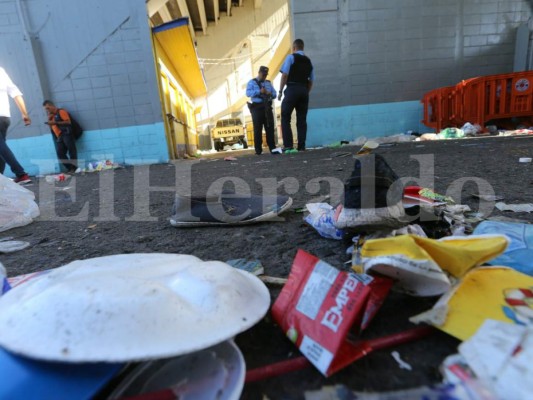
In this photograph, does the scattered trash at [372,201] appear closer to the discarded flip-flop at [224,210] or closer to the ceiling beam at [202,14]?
the discarded flip-flop at [224,210]

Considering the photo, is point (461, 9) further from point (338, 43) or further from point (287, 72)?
point (287, 72)

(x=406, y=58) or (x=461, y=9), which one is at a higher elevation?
(x=461, y=9)

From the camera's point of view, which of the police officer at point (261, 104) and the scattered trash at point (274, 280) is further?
the police officer at point (261, 104)

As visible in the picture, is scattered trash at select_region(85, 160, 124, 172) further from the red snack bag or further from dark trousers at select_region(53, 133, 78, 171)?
the red snack bag

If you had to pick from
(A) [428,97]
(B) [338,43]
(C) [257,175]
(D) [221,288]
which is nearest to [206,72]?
(B) [338,43]

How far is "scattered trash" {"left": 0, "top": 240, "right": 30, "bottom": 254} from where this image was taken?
51.1 inches

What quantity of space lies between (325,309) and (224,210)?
969 mm

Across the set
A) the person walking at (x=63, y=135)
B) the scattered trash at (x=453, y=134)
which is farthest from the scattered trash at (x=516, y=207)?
the person walking at (x=63, y=135)

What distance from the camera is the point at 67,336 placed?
431 millimetres

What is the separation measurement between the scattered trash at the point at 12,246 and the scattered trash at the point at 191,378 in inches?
46.3

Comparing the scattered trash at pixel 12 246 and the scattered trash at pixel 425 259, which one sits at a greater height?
the scattered trash at pixel 425 259

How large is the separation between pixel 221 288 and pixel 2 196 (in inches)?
69.1

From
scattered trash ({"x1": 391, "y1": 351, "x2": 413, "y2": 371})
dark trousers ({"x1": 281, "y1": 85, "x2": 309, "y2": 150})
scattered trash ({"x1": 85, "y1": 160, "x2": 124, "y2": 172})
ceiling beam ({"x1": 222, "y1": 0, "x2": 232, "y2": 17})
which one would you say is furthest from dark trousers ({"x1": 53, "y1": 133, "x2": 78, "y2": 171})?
ceiling beam ({"x1": 222, "y1": 0, "x2": 232, "y2": 17})

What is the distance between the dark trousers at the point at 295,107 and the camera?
5.34 meters
